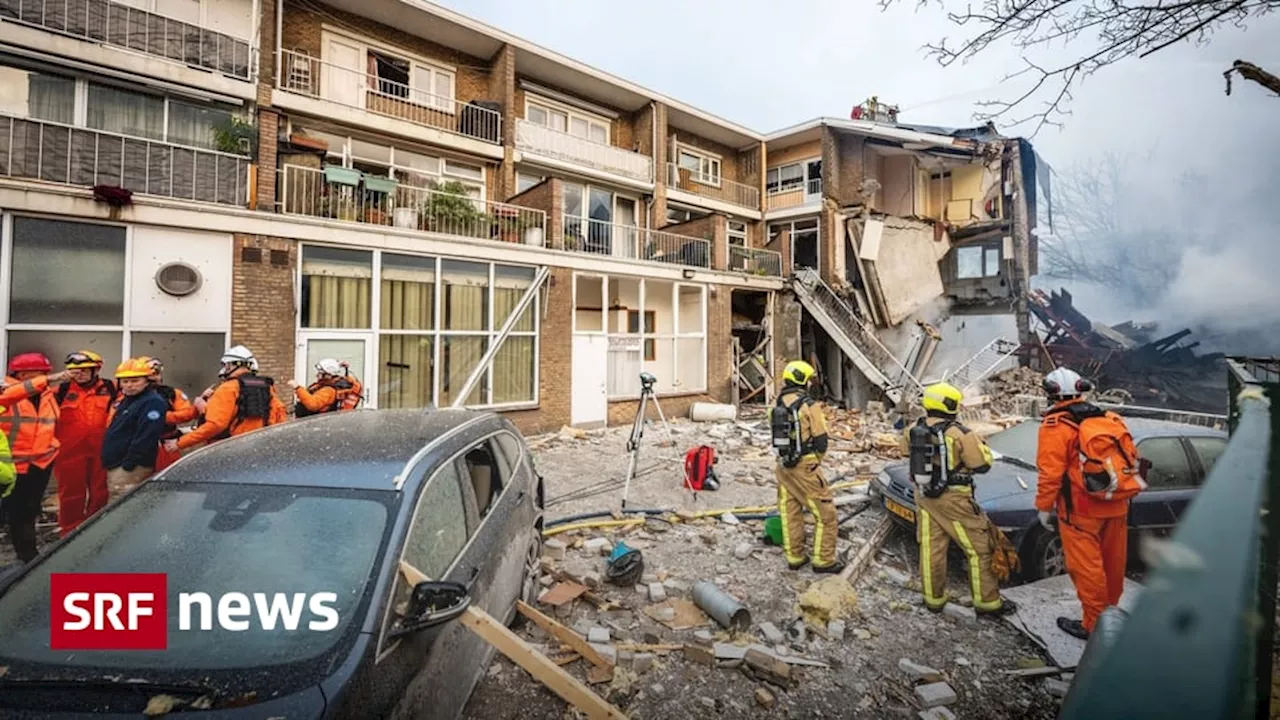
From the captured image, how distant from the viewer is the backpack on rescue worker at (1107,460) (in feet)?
11.5

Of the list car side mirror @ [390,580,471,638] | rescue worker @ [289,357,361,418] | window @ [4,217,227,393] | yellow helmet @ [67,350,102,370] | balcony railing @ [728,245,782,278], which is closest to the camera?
car side mirror @ [390,580,471,638]

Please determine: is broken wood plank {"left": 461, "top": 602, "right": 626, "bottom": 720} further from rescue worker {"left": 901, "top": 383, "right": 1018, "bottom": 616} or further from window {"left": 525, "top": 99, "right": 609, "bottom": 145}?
window {"left": 525, "top": 99, "right": 609, "bottom": 145}

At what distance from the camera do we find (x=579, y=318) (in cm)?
1356

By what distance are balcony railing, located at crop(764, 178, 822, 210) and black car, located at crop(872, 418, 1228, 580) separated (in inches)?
553

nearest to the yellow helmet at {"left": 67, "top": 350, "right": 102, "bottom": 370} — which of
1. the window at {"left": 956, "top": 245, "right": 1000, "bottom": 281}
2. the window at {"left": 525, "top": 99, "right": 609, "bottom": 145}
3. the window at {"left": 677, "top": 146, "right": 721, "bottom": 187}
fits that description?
the window at {"left": 525, "top": 99, "right": 609, "bottom": 145}

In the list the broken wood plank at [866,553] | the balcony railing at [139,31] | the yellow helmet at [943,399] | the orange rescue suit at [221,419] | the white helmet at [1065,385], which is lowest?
the broken wood plank at [866,553]

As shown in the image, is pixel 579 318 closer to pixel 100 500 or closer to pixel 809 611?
pixel 100 500

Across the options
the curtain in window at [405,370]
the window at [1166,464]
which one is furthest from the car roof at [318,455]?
the curtain in window at [405,370]

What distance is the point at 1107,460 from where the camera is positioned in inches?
138

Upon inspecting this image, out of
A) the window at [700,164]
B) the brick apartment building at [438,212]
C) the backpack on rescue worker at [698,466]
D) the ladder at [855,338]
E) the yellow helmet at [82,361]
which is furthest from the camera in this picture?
the window at [700,164]

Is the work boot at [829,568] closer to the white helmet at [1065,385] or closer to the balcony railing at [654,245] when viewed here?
the white helmet at [1065,385]

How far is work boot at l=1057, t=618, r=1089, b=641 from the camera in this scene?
365cm

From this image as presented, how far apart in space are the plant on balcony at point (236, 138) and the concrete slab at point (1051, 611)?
1253cm

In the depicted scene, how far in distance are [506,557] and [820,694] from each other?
211cm
